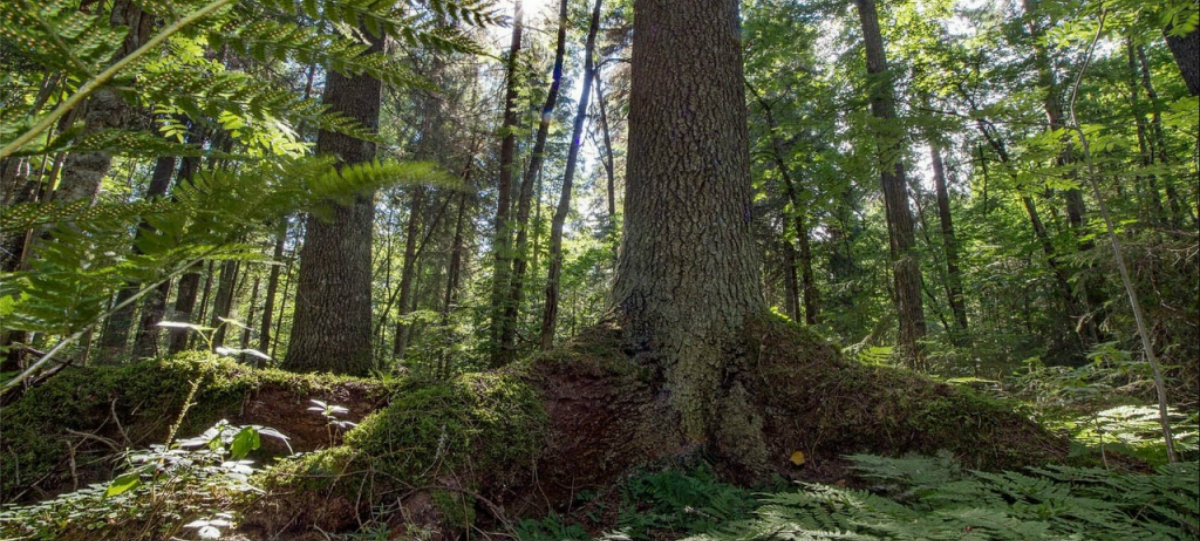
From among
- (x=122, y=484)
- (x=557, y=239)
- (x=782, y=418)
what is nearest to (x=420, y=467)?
(x=122, y=484)

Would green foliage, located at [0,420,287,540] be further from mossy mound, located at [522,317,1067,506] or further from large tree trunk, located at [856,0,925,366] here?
large tree trunk, located at [856,0,925,366]

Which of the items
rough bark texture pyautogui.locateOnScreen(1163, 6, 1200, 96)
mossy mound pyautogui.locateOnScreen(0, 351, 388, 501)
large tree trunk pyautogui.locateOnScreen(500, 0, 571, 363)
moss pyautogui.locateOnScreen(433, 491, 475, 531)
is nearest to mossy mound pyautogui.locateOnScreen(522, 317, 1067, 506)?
moss pyautogui.locateOnScreen(433, 491, 475, 531)

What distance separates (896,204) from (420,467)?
9.10 m

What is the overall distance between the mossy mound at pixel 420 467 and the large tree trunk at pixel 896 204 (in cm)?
506

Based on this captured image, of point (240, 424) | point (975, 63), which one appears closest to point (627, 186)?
point (240, 424)

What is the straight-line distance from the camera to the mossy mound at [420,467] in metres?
2.28

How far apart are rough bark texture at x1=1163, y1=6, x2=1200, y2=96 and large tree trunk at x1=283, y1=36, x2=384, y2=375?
8171 mm

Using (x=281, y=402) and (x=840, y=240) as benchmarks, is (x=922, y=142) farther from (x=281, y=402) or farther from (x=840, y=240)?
(x=281, y=402)

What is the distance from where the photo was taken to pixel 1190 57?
4902mm

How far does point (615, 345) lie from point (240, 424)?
2374mm

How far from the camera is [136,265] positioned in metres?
0.95

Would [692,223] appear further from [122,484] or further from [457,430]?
[122,484]

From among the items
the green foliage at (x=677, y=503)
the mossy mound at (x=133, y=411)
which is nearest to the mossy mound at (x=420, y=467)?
the green foliage at (x=677, y=503)

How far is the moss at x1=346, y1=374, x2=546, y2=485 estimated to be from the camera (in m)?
2.54
